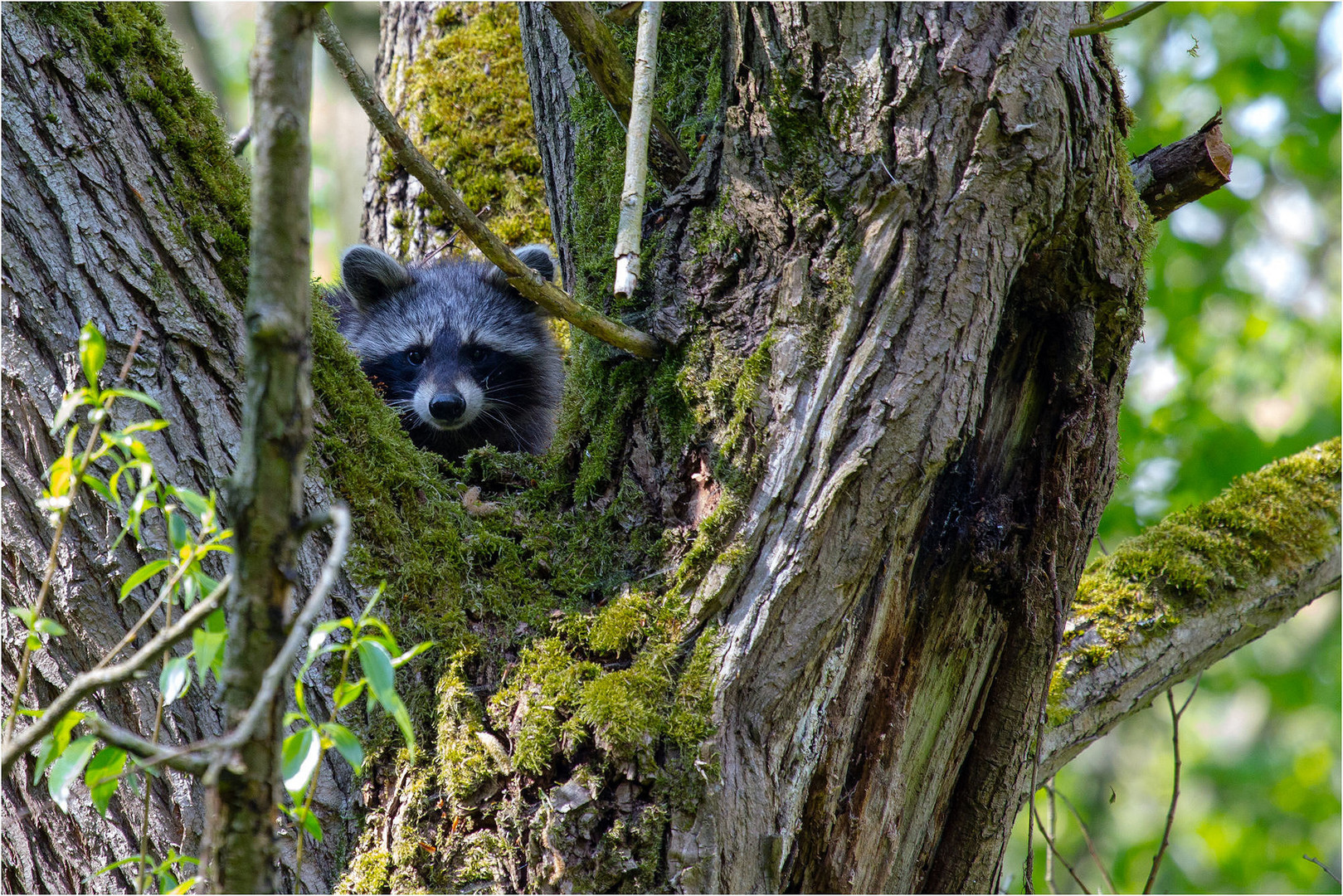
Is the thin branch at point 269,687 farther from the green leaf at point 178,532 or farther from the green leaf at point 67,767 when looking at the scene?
the green leaf at point 178,532

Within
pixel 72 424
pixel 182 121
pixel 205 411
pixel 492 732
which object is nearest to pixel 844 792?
pixel 492 732

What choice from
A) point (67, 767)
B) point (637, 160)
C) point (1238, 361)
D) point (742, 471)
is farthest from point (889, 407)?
point (1238, 361)

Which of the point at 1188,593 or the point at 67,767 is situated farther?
the point at 1188,593

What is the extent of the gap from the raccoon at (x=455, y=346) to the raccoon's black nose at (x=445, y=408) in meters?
0.08

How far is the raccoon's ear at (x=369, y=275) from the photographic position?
14.5 feet

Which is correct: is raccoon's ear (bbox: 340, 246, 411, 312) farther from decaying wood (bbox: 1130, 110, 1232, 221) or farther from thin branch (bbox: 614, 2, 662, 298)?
decaying wood (bbox: 1130, 110, 1232, 221)

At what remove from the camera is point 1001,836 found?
7.48 ft

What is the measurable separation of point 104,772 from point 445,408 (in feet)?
8.99

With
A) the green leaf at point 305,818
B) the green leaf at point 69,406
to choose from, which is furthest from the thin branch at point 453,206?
the green leaf at point 305,818

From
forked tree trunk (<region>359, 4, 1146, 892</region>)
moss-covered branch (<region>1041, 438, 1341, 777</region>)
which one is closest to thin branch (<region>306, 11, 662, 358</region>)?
forked tree trunk (<region>359, 4, 1146, 892</region>)

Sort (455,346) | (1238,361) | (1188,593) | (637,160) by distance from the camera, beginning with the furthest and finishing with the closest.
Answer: (1238,361)
(455,346)
(1188,593)
(637,160)

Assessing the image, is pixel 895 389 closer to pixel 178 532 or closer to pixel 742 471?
pixel 742 471

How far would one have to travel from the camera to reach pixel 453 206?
197cm

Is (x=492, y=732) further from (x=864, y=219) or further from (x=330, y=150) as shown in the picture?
(x=330, y=150)
